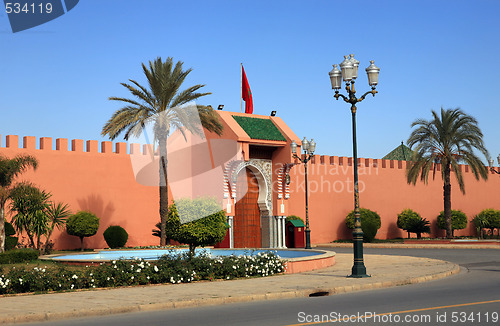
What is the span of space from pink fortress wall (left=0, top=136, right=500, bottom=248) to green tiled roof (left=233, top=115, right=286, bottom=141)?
384cm

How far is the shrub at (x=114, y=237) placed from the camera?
30.4 meters

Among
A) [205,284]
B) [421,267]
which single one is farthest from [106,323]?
[421,267]

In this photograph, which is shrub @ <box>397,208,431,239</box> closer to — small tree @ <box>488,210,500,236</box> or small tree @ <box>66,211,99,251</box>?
small tree @ <box>488,210,500,236</box>

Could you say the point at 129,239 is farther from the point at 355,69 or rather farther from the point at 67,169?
the point at 355,69

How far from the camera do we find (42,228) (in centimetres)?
2622

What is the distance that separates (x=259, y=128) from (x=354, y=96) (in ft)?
56.9

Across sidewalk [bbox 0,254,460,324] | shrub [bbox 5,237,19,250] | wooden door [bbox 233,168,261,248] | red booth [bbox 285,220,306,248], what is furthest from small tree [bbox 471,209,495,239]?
shrub [bbox 5,237,19,250]

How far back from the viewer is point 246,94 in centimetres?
A: 3544

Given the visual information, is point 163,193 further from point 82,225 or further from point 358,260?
point 358,260

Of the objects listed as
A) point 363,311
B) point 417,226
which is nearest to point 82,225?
point 363,311

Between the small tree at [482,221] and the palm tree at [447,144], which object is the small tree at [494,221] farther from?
the palm tree at [447,144]

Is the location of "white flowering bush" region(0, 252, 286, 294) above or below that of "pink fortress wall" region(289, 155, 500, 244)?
below

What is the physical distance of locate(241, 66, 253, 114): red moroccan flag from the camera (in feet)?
115

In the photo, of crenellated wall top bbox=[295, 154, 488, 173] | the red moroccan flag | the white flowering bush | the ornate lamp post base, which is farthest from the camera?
crenellated wall top bbox=[295, 154, 488, 173]
